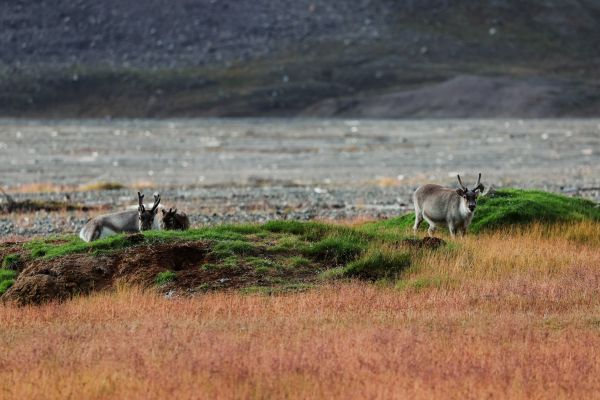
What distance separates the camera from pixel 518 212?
25391 mm

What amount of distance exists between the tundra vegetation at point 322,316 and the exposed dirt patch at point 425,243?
0.05 m

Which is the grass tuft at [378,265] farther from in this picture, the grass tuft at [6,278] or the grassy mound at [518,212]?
the grass tuft at [6,278]

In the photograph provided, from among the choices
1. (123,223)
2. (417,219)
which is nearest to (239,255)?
(123,223)

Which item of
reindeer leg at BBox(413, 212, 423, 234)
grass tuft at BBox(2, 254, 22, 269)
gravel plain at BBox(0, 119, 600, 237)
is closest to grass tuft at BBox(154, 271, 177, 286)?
grass tuft at BBox(2, 254, 22, 269)

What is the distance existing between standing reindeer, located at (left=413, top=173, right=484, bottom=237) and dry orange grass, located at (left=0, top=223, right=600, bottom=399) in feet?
11.7

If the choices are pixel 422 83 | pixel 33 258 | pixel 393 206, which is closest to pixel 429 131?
pixel 422 83

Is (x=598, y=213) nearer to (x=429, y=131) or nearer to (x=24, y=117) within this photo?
(x=429, y=131)

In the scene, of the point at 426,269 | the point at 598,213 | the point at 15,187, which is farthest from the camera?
the point at 15,187

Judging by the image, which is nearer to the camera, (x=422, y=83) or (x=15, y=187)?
(x=15, y=187)

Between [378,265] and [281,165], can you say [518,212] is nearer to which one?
[378,265]

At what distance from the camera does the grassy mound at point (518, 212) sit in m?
25.1

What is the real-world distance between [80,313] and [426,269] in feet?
19.5

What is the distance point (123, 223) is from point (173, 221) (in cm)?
108

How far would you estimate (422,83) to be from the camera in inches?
7431
